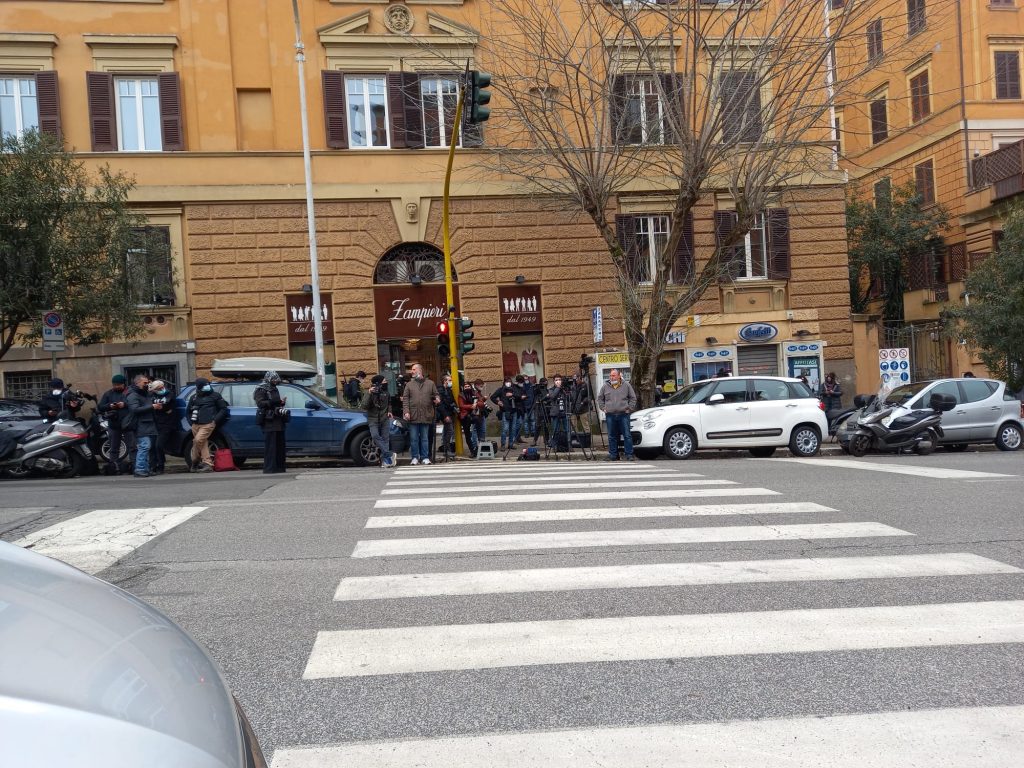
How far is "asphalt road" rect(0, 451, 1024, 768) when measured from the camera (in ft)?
11.3

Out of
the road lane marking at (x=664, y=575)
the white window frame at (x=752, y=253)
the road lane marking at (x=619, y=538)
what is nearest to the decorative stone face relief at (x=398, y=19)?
the white window frame at (x=752, y=253)

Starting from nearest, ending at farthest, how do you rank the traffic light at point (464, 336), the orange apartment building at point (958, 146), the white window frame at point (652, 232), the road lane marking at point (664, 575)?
the road lane marking at point (664, 575)
the traffic light at point (464, 336)
the white window frame at point (652, 232)
the orange apartment building at point (958, 146)

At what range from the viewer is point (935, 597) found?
5.12m

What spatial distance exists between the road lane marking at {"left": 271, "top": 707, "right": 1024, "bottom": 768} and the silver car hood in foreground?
1478 mm

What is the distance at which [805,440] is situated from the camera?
17.4 meters

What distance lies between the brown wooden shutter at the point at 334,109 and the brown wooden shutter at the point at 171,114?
12.6 feet

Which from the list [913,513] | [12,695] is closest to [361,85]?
[913,513]

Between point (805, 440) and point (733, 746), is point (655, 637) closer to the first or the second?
point (733, 746)

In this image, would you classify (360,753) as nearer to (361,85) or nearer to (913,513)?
(913,513)

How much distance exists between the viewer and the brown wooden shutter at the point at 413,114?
79.6ft

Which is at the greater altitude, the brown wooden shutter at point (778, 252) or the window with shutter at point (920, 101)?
the window with shutter at point (920, 101)

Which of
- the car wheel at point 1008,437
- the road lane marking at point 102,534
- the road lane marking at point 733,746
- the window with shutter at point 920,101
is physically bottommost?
the car wheel at point 1008,437

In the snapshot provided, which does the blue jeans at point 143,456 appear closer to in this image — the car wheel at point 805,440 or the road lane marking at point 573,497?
the road lane marking at point 573,497

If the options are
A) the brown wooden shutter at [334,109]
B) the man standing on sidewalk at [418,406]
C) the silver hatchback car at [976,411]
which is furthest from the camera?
the brown wooden shutter at [334,109]
